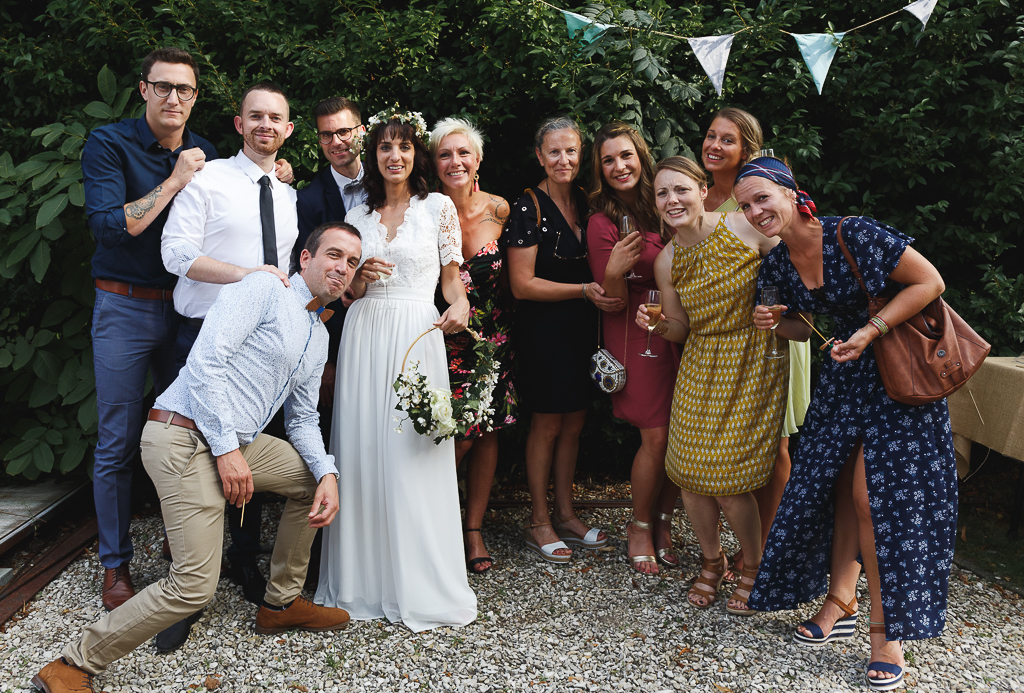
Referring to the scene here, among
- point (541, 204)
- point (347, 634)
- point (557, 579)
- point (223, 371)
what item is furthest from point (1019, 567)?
point (223, 371)

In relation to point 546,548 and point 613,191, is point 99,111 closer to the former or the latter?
point 613,191

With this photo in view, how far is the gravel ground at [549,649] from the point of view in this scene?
9.82 ft

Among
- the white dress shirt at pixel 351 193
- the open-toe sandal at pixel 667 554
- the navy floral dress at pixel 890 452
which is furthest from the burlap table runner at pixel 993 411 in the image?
the white dress shirt at pixel 351 193

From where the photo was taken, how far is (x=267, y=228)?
3.35 meters

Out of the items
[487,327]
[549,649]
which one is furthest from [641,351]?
[549,649]

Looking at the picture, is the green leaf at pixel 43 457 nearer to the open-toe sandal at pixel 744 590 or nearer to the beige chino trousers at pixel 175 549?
the beige chino trousers at pixel 175 549

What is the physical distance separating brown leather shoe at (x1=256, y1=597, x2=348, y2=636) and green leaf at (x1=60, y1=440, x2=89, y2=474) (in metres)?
1.80

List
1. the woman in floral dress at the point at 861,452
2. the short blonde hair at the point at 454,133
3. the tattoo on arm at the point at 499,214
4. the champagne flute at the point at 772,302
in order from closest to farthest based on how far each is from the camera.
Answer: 1. the woman in floral dress at the point at 861,452
2. the champagne flute at the point at 772,302
3. the short blonde hair at the point at 454,133
4. the tattoo on arm at the point at 499,214

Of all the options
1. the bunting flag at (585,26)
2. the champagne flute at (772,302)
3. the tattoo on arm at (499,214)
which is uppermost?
the bunting flag at (585,26)

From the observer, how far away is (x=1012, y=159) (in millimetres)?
4516

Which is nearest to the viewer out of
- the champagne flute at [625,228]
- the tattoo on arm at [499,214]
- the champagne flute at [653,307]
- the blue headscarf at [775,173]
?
the blue headscarf at [775,173]

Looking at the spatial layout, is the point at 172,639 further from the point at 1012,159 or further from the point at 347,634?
the point at 1012,159

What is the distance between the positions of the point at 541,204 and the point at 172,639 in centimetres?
270

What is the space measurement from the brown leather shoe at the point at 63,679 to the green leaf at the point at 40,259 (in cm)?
215
